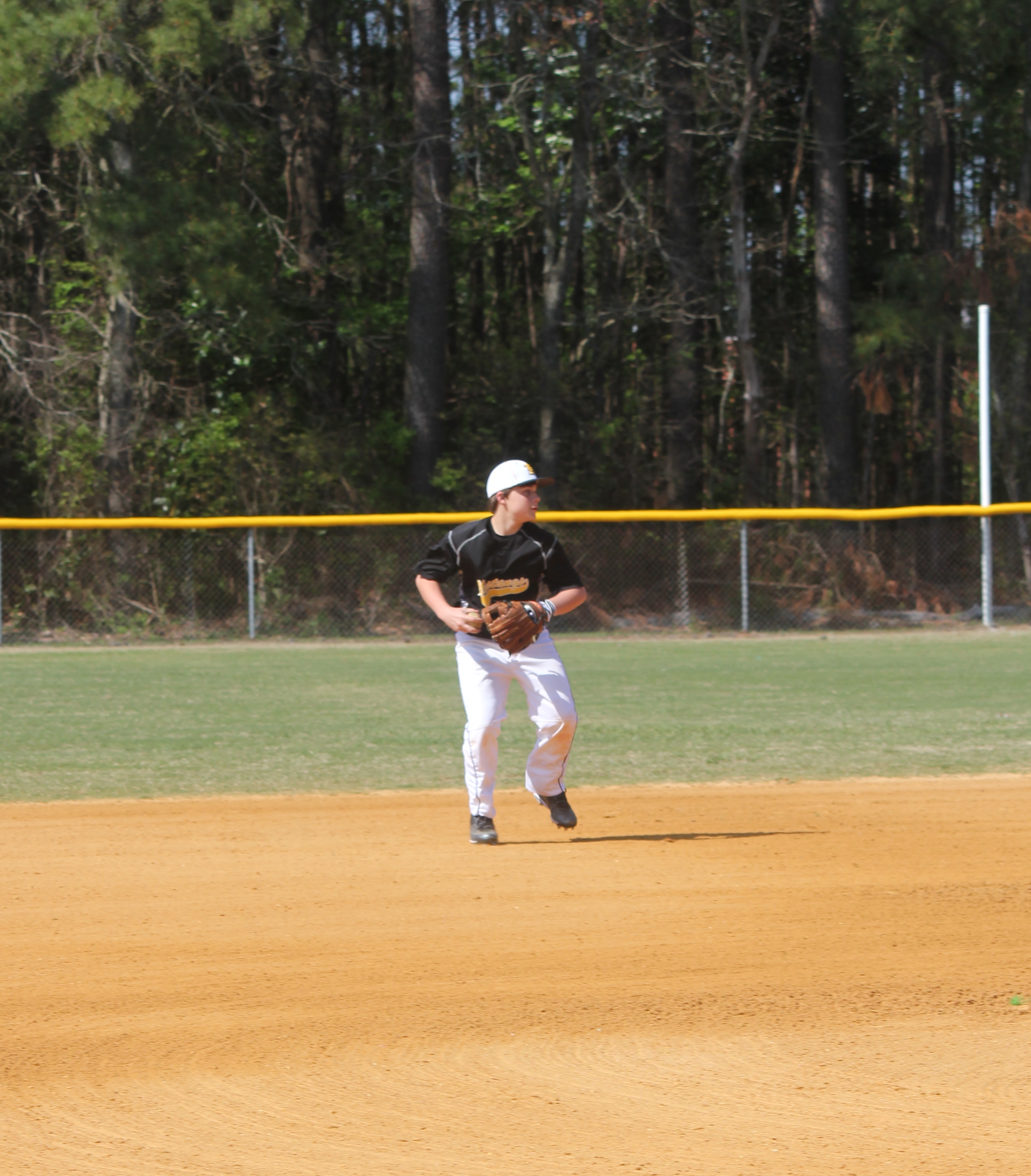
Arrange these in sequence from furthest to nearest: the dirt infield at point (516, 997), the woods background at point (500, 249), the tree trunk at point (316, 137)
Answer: the tree trunk at point (316, 137)
the woods background at point (500, 249)
the dirt infield at point (516, 997)

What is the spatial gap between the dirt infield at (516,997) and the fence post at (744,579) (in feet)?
47.4

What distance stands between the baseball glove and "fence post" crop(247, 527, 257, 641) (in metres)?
15.0

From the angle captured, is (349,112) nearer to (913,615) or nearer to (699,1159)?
(913,615)

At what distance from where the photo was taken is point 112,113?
21.9 metres

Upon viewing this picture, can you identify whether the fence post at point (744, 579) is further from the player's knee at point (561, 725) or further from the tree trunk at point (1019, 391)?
the player's knee at point (561, 725)

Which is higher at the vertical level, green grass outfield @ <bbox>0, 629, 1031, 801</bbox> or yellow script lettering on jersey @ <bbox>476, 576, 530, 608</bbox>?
yellow script lettering on jersey @ <bbox>476, 576, 530, 608</bbox>

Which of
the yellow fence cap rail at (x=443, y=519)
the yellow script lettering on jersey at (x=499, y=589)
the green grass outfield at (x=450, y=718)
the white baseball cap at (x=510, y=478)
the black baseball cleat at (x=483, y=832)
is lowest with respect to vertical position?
the green grass outfield at (x=450, y=718)

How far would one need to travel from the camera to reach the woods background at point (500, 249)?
2350 cm

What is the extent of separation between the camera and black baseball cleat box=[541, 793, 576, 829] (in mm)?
7238

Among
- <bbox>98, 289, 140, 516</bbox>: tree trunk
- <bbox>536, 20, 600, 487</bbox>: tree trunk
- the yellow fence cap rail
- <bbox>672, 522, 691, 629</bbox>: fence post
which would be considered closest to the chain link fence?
<bbox>672, 522, 691, 629</bbox>: fence post

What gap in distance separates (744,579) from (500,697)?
15.5 metres

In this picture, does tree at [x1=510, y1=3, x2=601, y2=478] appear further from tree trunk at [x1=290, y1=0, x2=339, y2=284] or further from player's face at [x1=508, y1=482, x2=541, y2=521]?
player's face at [x1=508, y1=482, x2=541, y2=521]

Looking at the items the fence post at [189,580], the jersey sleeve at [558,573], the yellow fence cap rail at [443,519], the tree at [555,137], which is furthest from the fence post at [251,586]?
the jersey sleeve at [558,573]

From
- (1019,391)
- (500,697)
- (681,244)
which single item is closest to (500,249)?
(681,244)
